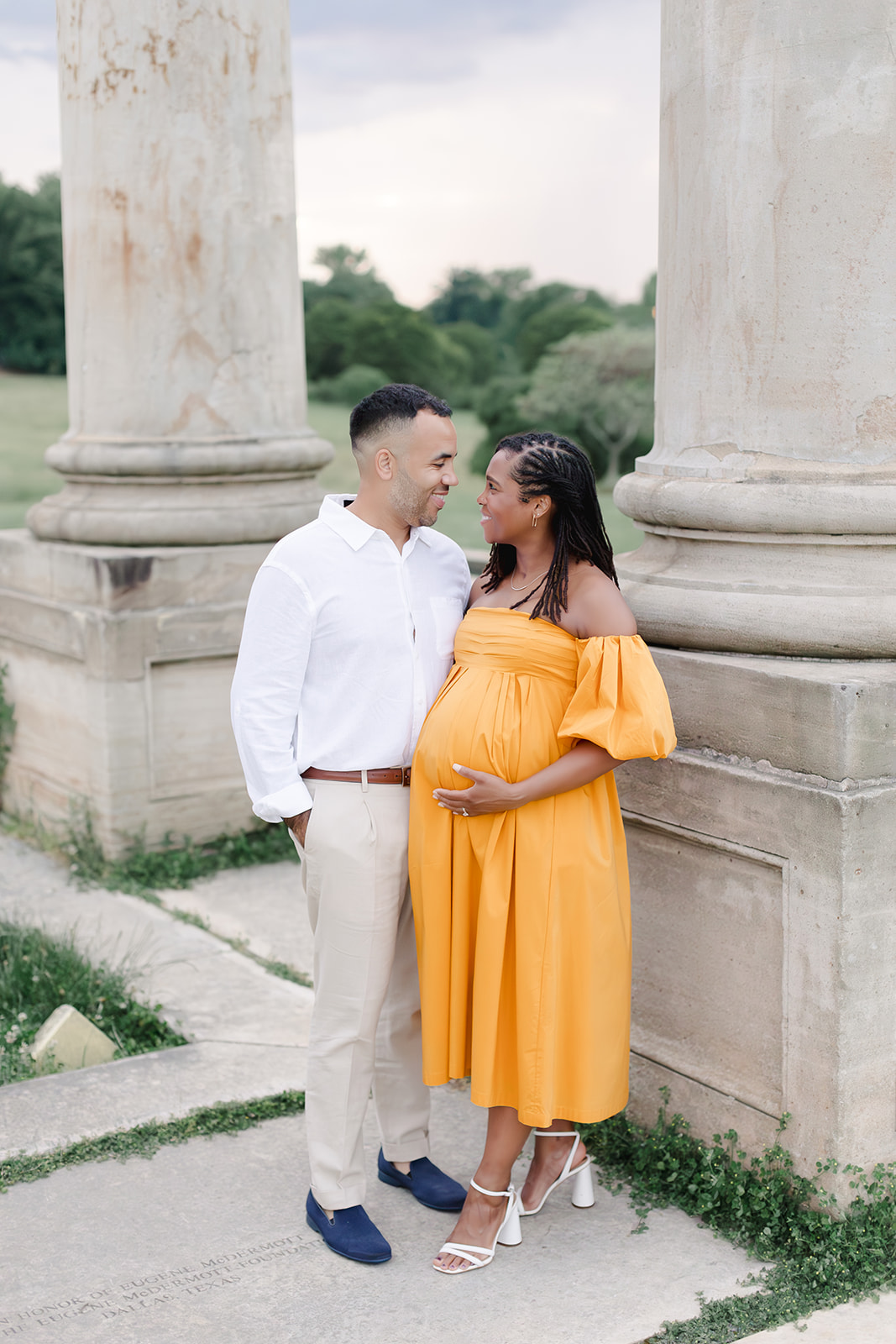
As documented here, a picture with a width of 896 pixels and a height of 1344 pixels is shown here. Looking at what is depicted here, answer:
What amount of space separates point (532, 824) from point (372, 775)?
40 centimetres

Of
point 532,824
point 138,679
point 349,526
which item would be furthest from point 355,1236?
point 138,679

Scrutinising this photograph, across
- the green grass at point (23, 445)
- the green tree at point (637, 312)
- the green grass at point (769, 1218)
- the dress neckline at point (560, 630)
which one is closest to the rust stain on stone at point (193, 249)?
the dress neckline at point (560, 630)

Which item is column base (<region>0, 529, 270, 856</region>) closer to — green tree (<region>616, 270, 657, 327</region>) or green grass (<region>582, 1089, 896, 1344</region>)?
green grass (<region>582, 1089, 896, 1344</region>)

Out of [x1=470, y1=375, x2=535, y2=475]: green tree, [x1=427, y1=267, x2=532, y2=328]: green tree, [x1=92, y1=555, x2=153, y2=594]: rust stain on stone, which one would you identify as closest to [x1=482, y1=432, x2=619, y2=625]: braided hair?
[x1=92, y1=555, x2=153, y2=594]: rust stain on stone

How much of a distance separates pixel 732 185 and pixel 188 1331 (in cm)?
291

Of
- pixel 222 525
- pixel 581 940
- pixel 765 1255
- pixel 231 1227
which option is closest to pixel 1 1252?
pixel 231 1227

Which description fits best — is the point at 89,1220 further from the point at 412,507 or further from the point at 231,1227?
the point at 412,507

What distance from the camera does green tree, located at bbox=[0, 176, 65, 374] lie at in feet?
65.3

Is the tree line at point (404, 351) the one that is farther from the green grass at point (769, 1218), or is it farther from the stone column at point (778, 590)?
the green grass at point (769, 1218)

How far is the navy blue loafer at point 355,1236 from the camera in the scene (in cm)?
321

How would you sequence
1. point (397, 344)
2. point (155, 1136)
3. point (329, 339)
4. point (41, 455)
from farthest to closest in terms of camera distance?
point (329, 339) < point (397, 344) < point (41, 455) < point (155, 1136)

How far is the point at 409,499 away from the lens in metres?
3.21

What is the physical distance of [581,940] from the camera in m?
3.14

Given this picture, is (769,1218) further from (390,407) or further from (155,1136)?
(390,407)
